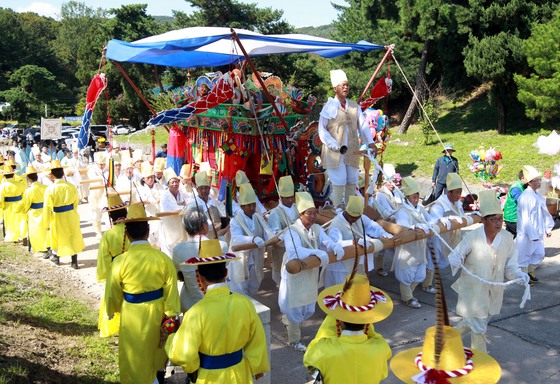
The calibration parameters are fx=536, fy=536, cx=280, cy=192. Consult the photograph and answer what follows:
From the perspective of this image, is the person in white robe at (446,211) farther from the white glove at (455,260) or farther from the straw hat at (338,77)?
the white glove at (455,260)

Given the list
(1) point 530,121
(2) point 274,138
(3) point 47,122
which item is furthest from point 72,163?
(1) point 530,121

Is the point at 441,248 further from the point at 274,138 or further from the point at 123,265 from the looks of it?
the point at 123,265

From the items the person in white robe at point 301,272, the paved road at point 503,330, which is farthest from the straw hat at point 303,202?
the paved road at point 503,330

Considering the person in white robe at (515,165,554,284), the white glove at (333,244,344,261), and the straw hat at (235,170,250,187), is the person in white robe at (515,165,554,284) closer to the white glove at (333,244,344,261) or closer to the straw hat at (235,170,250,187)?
the white glove at (333,244,344,261)

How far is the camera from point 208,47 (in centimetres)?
997

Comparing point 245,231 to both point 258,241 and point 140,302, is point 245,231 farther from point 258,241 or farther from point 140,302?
point 140,302

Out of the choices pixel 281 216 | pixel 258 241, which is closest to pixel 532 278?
pixel 281 216

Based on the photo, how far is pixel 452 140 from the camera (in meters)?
19.5

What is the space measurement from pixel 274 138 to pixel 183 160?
2.33 m

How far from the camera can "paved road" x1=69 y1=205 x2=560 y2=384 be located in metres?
5.35

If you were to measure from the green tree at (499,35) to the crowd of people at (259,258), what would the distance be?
34.6ft

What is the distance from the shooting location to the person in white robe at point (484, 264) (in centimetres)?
498

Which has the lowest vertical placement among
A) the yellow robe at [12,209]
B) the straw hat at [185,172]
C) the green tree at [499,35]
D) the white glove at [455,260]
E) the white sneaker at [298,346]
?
the white sneaker at [298,346]

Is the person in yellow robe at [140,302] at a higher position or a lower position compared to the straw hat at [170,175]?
lower
